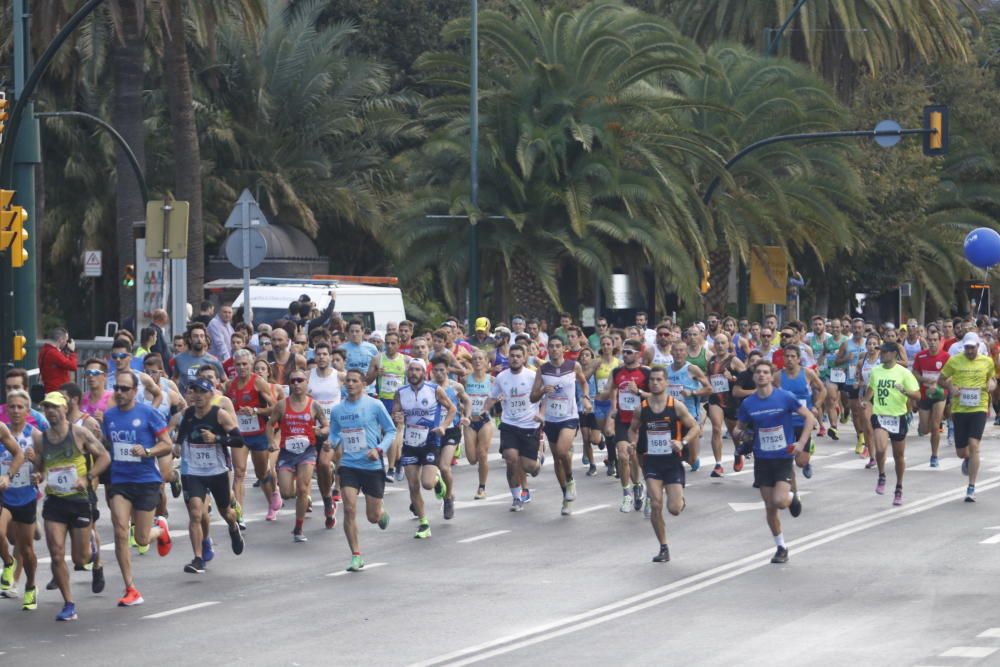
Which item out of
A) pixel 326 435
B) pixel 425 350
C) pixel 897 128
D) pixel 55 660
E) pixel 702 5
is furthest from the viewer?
pixel 702 5

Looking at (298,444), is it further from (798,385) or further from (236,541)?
(798,385)

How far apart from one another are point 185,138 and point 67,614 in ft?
63.9

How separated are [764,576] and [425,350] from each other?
7185 millimetres

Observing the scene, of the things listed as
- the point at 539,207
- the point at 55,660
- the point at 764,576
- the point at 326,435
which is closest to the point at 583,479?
the point at 326,435

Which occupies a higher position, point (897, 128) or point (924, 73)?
point (924, 73)

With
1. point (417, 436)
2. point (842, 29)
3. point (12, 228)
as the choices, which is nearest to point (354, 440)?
point (417, 436)

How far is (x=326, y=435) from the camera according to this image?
56.7 feet

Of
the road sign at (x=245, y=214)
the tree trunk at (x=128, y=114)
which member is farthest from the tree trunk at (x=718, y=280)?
the road sign at (x=245, y=214)

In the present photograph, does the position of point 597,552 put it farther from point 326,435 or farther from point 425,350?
point 425,350

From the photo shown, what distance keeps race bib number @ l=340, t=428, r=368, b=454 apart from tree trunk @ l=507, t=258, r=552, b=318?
20.8 meters

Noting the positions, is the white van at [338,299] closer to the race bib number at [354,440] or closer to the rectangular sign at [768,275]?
the rectangular sign at [768,275]

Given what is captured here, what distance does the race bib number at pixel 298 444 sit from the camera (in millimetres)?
16719

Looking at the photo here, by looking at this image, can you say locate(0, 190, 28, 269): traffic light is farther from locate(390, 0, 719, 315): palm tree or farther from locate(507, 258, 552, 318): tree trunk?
locate(507, 258, 552, 318): tree trunk

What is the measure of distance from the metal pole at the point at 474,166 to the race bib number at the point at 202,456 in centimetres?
1899
